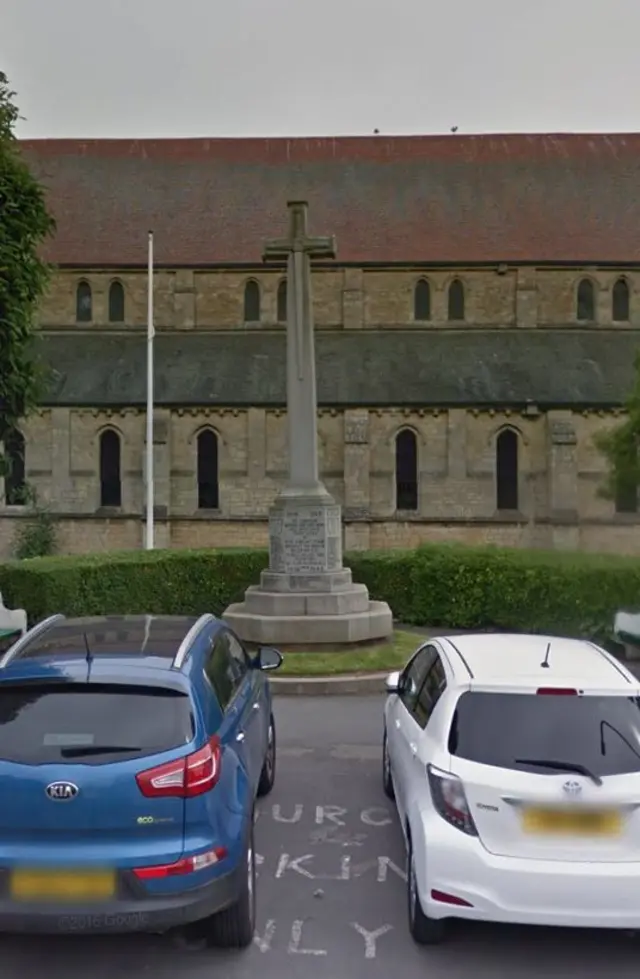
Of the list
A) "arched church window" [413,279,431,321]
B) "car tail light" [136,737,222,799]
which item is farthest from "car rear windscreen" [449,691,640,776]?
"arched church window" [413,279,431,321]

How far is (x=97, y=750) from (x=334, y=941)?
1.72 meters

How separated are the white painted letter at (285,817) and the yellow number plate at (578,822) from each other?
270 cm

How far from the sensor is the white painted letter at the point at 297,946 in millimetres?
4273

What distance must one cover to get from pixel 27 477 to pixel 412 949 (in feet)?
76.2

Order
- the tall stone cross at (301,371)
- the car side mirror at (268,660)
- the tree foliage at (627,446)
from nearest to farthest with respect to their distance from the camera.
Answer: the car side mirror at (268,660) → the tall stone cross at (301,371) → the tree foliage at (627,446)

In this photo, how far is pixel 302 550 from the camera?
12430mm

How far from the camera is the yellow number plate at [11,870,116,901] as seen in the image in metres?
3.63

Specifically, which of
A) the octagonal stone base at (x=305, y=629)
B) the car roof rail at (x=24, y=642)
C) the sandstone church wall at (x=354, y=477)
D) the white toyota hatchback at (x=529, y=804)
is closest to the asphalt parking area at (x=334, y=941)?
the white toyota hatchback at (x=529, y=804)

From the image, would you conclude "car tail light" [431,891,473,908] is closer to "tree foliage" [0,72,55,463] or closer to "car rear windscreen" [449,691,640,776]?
"car rear windscreen" [449,691,640,776]

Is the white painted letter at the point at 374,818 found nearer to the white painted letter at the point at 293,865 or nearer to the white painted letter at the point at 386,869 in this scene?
the white painted letter at the point at 386,869

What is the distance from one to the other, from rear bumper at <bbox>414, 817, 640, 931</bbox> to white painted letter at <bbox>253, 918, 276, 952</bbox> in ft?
3.53

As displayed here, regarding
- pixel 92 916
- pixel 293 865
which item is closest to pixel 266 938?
pixel 293 865

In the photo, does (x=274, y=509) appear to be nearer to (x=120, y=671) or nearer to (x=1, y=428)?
(x=1, y=428)

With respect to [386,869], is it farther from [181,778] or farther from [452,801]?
[181,778]
